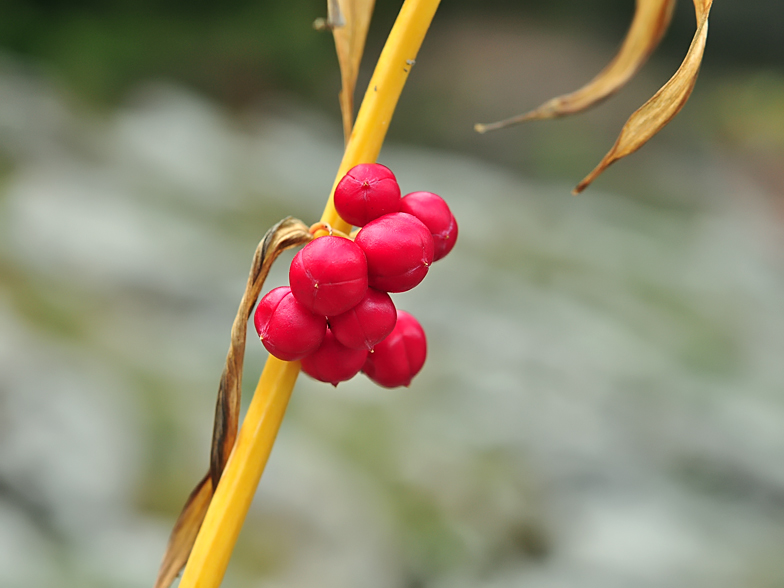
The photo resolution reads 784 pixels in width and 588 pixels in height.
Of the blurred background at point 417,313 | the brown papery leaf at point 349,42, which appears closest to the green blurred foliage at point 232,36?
the blurred background at point 417,313

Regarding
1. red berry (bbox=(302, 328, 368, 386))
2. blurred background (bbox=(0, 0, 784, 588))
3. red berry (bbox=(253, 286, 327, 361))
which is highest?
red berry (bbox=(253, 286, 327, 361))

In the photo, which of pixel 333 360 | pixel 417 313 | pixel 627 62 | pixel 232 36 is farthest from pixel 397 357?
pixel 232 36

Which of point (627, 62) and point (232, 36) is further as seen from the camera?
point (232, 36)

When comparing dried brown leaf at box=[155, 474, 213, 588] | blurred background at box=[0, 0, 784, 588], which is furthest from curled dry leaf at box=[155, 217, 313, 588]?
blurred background at box=[0, 0, 784, 588]

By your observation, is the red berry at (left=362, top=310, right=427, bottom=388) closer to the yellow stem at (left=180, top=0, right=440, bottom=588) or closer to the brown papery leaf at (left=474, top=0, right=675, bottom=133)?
the yellow stem at (left=180, top=0, right=440, bottom=588)

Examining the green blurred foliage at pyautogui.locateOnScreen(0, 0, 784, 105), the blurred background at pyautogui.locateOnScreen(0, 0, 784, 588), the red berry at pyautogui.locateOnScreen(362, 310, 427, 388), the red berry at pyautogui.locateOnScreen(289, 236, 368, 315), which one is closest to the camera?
the red berry at pyautogui.locateOnScreen(289, 236, 368, 315)

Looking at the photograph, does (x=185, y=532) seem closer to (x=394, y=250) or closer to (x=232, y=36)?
(x=394, y=250)
